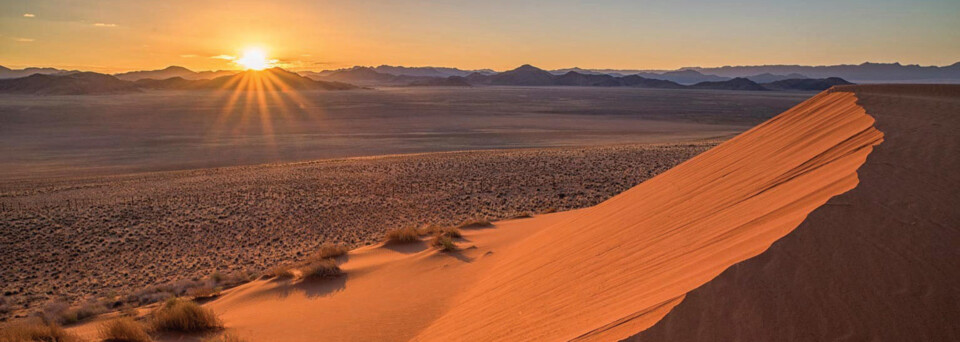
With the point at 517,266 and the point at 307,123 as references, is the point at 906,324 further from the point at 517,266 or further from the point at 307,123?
the point at 307,123

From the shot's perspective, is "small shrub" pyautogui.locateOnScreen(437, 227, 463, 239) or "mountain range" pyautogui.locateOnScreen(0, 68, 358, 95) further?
"mountain range" pyautogui.locateOnScreen(0, 68, 358, 95)

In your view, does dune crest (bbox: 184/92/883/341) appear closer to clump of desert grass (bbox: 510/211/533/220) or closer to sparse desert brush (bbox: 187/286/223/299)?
sparse desert brush (bbox: 187/286/223/299)

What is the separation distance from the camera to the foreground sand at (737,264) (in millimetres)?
2594

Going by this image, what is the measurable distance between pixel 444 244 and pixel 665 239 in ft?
16.4

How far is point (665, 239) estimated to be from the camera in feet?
14.5

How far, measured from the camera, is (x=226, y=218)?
1427cm

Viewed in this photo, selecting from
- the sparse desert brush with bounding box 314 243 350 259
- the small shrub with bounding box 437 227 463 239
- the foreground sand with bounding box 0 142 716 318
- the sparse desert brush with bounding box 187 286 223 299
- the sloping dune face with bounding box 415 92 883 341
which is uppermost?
the sloping dune face with bounding box 415 92 883 341

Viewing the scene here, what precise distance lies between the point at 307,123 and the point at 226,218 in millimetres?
42884

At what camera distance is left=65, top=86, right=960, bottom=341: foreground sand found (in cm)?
259

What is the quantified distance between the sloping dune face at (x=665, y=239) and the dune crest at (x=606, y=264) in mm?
17

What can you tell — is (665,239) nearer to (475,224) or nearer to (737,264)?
(737,264)

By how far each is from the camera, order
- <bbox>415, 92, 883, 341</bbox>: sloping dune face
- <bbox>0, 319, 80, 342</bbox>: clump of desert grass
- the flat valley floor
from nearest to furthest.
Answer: <bbox>415, 92, 883, 341</bbox>: sloping dune face < <bbox>0, 319, 80, 342</bbox>: clump of desert grass < the flat valley floor

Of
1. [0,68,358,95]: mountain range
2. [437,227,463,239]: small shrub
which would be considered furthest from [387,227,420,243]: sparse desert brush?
[0,68,358,95]: mountain range

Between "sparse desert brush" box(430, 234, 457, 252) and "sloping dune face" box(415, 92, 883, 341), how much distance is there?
5.91 feet
